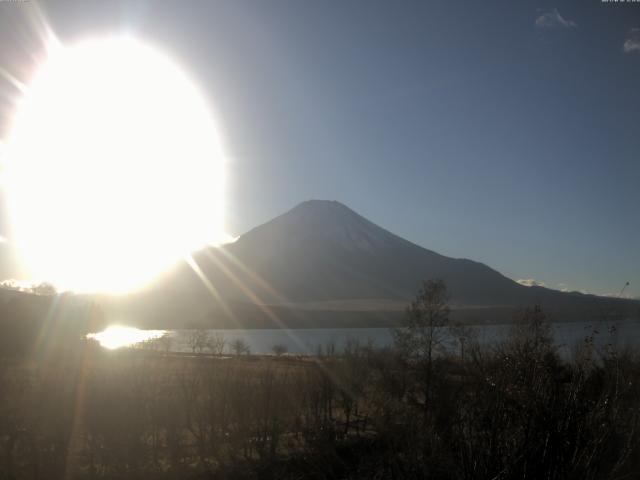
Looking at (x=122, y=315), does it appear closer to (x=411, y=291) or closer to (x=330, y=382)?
(x=411, y=291)

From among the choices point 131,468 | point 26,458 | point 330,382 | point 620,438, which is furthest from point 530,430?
point 330,382

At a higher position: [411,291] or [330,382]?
[411,291]

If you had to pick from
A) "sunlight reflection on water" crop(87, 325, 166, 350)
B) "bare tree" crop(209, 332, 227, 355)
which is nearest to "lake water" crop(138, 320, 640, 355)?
"bare tree" crop(209, 332, 227, 355)

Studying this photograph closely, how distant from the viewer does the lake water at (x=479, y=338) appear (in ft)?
16.7

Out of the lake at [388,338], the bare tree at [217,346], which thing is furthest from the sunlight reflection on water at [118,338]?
the bare tree at [217,346]

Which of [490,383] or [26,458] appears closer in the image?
[490,383]

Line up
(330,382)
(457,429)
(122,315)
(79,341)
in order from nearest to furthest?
(457,429) < (330,382) < (79,341) < (122,315)

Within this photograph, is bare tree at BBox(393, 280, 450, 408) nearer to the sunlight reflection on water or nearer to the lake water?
the lake water

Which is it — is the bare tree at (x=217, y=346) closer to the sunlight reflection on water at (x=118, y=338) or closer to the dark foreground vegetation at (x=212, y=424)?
the sunlight reflection on water at (x=118, y=338)

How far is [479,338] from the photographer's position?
3900 cm

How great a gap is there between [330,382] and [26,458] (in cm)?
942

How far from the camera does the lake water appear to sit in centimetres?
509

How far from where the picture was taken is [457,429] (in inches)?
150

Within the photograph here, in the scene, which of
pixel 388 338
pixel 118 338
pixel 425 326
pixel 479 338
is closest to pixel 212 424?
pixel 425 326
